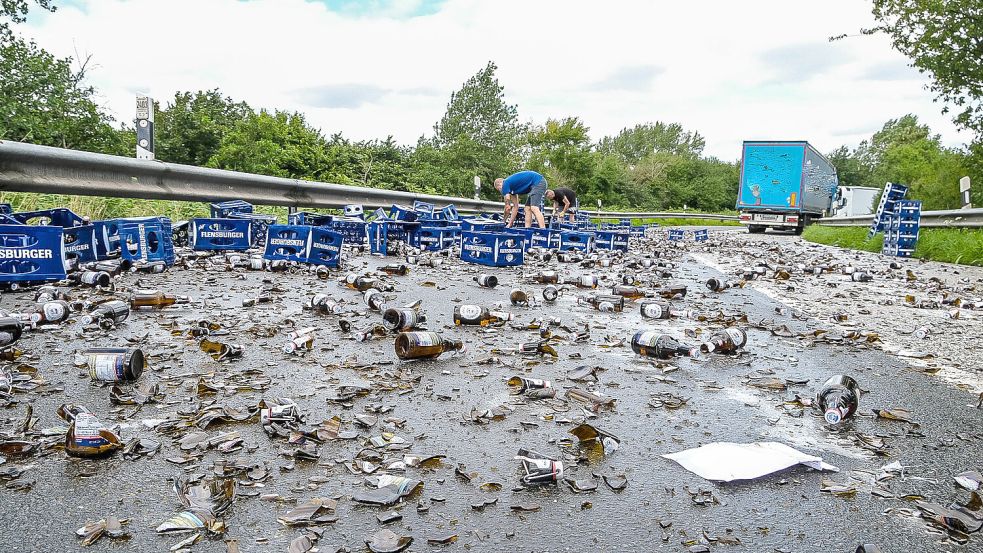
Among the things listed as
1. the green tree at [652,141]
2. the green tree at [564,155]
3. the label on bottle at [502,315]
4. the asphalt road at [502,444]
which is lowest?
the asphalt road at [502,444]

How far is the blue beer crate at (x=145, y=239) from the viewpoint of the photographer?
6.89 m

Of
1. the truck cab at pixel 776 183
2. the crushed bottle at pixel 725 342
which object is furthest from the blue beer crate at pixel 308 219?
the truck cab at pixel 776 183

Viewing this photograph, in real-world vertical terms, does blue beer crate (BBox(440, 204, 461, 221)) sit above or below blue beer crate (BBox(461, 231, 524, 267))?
above

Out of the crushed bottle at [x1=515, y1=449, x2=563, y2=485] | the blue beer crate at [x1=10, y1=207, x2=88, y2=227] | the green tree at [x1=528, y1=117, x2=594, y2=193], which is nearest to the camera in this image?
the crushed bottle at [x1=515, y1=449, x2=563, y2=485]

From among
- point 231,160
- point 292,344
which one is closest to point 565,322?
point 292,344

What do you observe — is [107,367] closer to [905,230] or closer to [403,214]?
[403,214]

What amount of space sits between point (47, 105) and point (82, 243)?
11.9m

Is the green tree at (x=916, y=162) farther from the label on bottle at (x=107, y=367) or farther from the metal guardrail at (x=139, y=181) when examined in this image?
the label on bottle at (x=107, y=367)

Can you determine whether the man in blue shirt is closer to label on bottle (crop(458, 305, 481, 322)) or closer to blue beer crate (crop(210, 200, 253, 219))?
blue beer crate (crop(210, 200, 253, 219))

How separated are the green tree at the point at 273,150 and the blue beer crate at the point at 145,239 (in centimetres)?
1652

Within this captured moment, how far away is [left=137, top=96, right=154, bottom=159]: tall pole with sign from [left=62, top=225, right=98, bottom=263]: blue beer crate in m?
2.71

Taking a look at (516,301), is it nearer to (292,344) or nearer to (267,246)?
(292,344)

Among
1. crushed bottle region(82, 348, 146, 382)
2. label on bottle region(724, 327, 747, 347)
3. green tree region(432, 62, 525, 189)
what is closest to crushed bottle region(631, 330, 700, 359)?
label on bottle region(724, 327, 747, 347)

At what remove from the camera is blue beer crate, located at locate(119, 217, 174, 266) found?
689 centimetres
